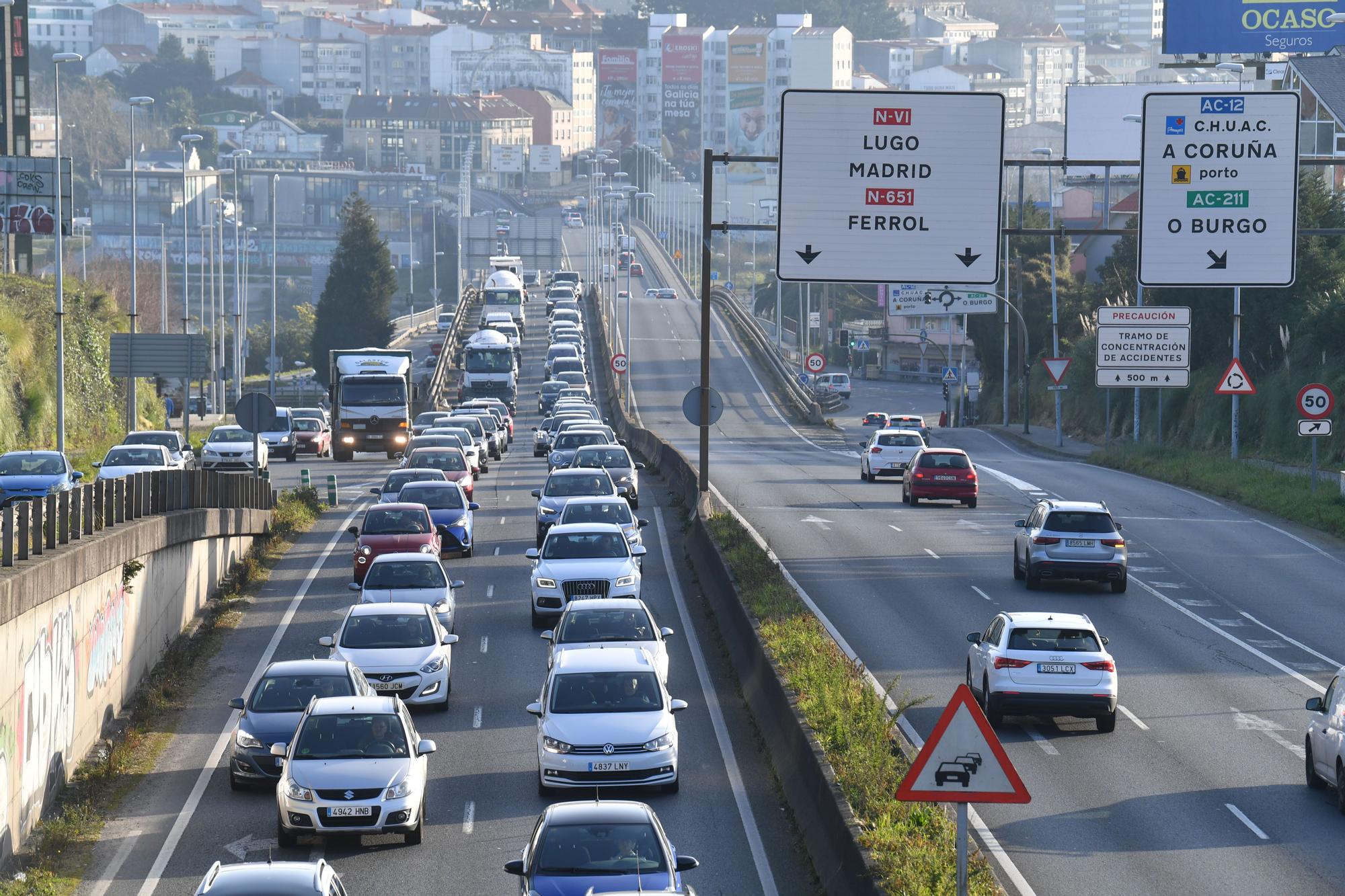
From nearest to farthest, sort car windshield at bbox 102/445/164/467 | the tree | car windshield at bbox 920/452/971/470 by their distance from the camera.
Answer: car windshield at bbox 102/445/164/467 → car windshield at bbox 920/452/971/470 → the tree

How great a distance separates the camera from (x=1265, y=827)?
17328 mm

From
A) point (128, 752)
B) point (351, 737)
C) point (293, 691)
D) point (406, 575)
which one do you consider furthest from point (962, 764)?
point (406, 575)

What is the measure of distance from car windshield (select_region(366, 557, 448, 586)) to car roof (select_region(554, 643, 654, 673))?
7.61 m

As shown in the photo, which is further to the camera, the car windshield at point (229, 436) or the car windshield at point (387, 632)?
the car windshield at point (229, 436)

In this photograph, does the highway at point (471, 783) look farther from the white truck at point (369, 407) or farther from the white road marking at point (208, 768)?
the white truck at point (369, 407)

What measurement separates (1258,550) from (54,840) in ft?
83.9

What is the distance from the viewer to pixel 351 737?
711 inches

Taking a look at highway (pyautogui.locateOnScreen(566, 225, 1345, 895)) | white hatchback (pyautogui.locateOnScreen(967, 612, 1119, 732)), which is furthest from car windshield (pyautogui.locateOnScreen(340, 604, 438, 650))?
white hatchback (pyautogui.locateOnScreen(967, 612, 1119, 732))

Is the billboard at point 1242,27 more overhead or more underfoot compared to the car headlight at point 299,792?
more overhead

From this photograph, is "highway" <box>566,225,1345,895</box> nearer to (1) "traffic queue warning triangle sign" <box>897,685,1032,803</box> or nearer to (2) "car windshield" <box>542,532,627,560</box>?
(2) "car windshield" <box>542,532,627,560</box>

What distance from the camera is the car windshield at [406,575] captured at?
91.4 feet

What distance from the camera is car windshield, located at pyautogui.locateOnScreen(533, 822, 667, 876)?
551 inches

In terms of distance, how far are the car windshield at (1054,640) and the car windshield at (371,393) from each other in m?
40.9

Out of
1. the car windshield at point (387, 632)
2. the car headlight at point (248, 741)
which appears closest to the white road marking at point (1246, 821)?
the car headlight at point (248, 741)
